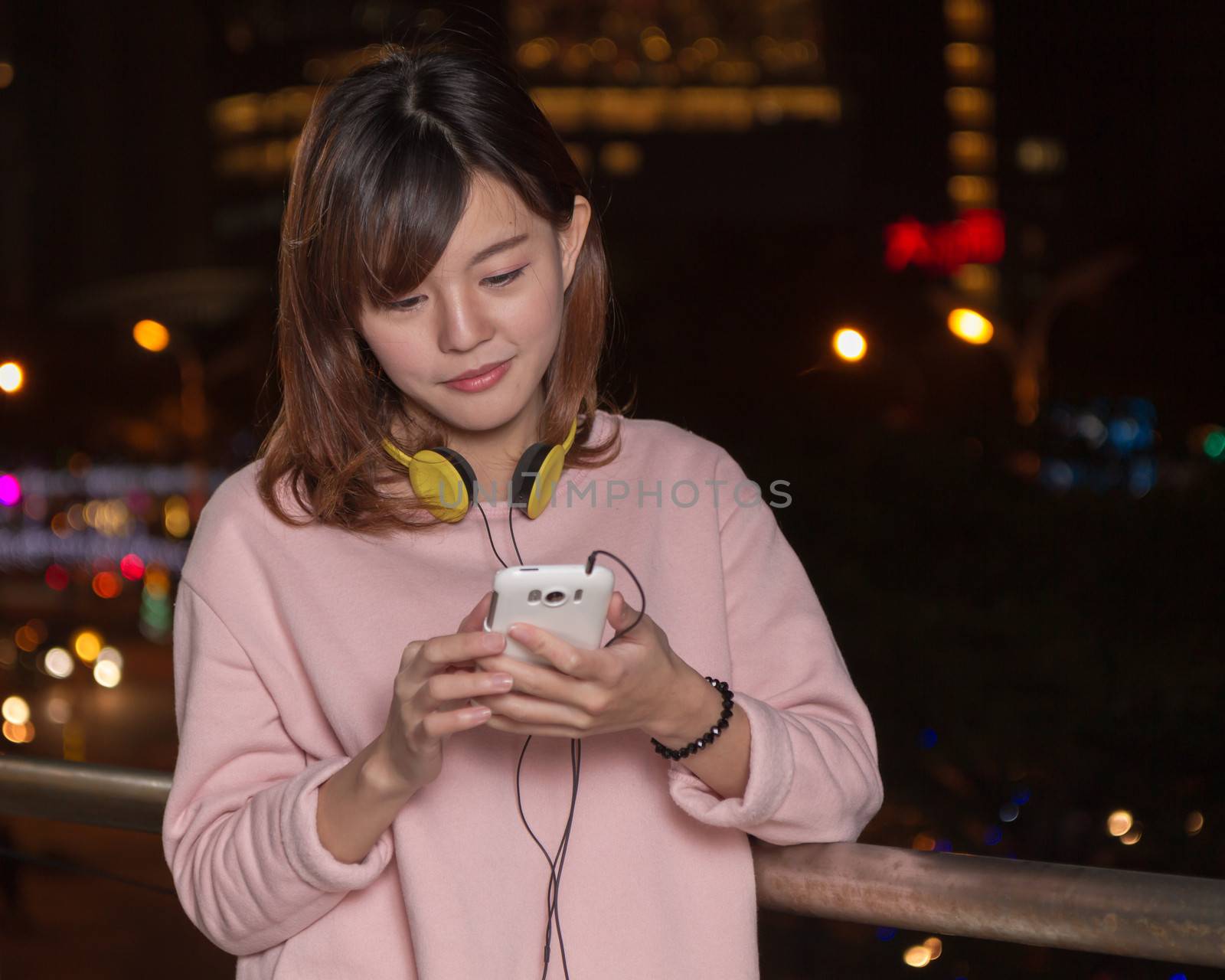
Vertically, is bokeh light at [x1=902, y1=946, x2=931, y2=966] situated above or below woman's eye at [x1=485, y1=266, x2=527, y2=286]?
below

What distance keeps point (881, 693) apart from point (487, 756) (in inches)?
92.9

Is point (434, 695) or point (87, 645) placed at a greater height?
point (434, 695)

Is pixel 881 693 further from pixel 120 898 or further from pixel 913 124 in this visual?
pixel 913 124

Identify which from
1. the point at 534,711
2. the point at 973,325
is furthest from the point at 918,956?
the point at 973,325

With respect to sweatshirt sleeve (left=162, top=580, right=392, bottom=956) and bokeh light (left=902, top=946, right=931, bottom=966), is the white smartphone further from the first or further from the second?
bokeh light (left=902, top=946, right=931, bottom=966)

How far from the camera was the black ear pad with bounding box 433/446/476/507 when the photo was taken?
5.02 feet

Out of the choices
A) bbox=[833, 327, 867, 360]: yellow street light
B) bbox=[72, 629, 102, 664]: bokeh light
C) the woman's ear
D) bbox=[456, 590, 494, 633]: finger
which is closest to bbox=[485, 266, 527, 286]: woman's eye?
the woman's ear

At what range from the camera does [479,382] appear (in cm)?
150

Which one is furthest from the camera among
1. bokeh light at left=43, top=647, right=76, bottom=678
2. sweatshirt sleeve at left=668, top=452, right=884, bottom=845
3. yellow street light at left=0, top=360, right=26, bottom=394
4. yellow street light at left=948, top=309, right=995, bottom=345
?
bokeh light at left=43, top=647, right=76, bottom=678

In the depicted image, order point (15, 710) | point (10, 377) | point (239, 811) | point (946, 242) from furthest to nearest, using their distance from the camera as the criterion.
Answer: point (946, 242) < point (15, 710) < point (10, 377) < point (239, 811)

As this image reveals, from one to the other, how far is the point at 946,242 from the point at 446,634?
31040 millimetres

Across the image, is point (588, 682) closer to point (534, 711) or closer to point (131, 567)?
point (534, 711)

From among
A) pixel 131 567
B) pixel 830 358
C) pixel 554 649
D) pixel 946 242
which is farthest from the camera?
pixel 946 242

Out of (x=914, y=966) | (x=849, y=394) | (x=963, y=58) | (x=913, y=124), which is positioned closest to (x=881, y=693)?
(x=914, y=966)
